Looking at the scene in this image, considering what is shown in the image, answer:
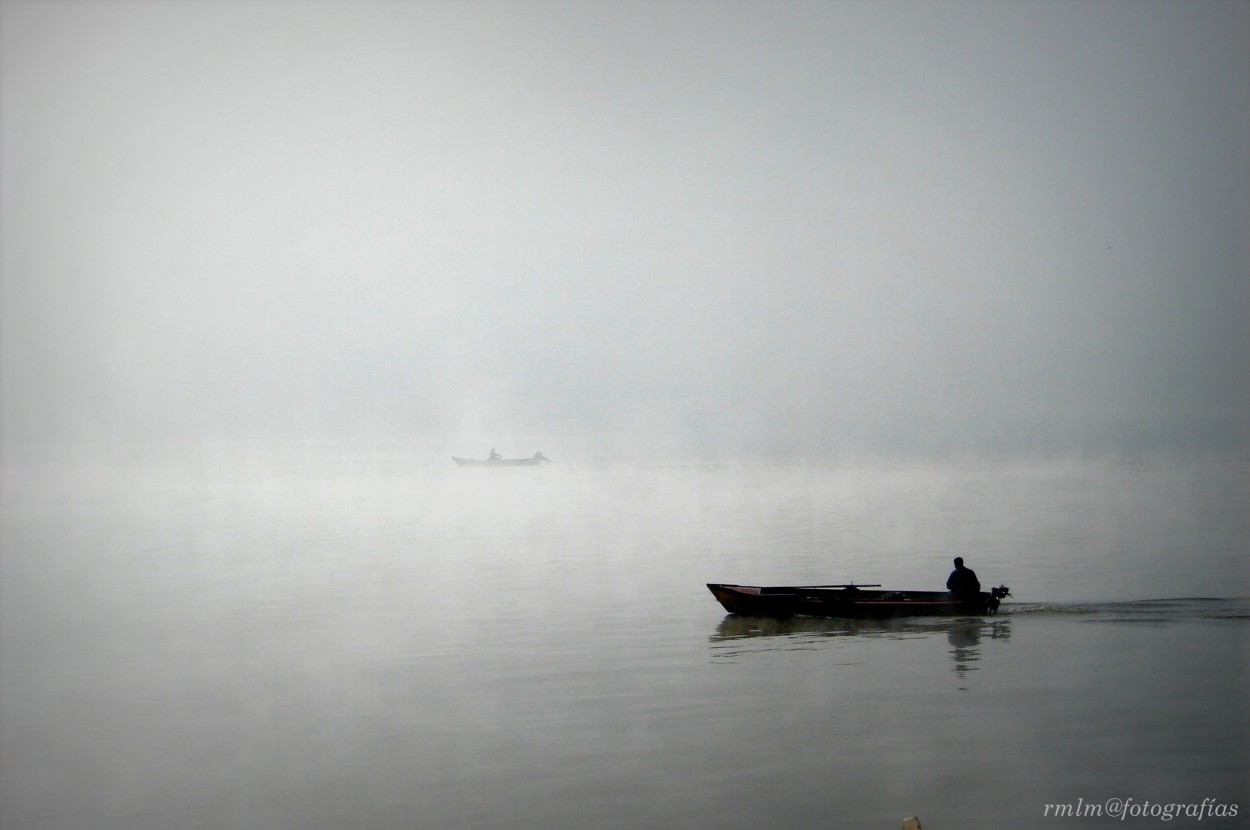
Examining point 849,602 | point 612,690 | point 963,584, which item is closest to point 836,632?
point 849,602

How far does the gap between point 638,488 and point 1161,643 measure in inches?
2404

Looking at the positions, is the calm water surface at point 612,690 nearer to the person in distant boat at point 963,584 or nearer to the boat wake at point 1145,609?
the boat wake at point 1145,609

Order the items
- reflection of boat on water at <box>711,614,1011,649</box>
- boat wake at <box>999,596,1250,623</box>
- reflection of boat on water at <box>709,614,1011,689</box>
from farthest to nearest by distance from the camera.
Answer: boat wake at <box>999,596,1250,623</box> < reflection of boat on water at <box>711,614,1011,649</box> < reflection of boat on water at <box>709,614,1011,689</box>

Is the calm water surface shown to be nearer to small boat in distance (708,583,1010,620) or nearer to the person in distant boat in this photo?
small boat in distance (708,583,1010,620)

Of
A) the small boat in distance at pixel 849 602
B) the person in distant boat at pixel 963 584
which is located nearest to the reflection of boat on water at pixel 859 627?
the small boat in distance at pixel 849 602

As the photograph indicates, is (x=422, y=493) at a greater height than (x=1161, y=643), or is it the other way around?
(x=422, y=493)

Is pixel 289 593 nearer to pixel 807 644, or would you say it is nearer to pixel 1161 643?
pixel 807 644

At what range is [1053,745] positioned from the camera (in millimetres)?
11531

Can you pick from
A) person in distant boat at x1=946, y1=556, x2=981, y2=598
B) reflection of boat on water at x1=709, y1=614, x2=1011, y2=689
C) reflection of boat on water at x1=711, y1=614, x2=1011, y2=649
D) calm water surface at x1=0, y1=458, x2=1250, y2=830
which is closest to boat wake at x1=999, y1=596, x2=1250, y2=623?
calm water surface at x1=0, y1=458, x2=1250, y2=830

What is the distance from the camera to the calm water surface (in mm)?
10344

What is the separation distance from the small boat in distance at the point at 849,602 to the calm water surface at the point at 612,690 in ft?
0.91

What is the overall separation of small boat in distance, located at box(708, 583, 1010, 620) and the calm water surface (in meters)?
0.28

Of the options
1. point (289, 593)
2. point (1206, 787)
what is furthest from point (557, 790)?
point (289, 593)

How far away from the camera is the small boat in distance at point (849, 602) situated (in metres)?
18.2
